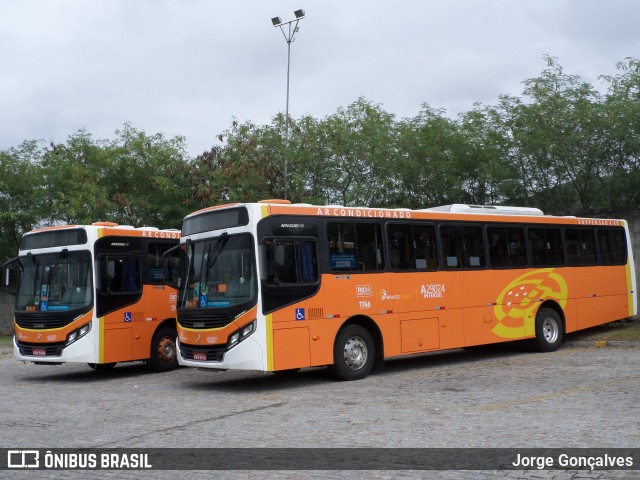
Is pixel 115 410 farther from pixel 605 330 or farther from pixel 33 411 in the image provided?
A: pixel 605 330

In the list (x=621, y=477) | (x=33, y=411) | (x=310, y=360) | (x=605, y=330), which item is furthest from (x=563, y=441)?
(x=605, y=330)

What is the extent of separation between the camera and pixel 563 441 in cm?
808

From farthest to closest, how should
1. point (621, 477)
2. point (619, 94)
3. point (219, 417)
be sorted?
point (619, 94) → point (219, 417) → point (621, 477)

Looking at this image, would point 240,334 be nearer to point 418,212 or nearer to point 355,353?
point 355,353

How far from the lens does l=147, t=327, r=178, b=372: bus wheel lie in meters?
17.4

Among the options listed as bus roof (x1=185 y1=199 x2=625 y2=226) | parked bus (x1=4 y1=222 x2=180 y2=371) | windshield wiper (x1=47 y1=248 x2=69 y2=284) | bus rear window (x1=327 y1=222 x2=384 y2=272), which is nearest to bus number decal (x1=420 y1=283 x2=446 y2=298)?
bus rear window (x1=327 y1=222 x2=384 y2=272)

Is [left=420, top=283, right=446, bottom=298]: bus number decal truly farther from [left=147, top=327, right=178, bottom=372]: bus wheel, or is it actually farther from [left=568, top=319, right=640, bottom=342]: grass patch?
[left=147, top=327, right=178, bottom=372]: bus wheel

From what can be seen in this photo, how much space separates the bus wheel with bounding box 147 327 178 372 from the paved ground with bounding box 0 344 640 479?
18.2 inches

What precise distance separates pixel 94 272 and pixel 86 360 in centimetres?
184

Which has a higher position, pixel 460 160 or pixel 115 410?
pixel 460 160

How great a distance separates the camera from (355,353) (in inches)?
571

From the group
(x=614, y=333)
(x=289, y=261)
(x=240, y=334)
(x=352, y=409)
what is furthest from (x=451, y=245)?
(x=352, y=409)

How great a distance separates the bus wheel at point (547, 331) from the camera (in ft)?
59.4

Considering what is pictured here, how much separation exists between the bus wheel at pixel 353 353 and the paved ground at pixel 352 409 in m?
0.29
